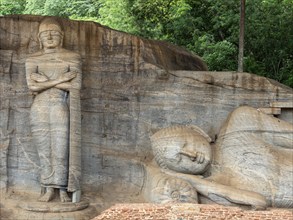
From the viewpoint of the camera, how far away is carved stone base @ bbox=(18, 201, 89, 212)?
22.7 feet

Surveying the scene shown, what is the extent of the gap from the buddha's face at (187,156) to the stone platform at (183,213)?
75cm

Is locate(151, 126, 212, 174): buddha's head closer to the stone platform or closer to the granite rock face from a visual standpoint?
the granite rock face

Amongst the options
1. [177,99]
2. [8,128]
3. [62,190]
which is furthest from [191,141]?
[8,128]

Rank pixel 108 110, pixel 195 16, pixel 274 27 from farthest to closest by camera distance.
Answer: pixel 195 16
pixel 274 27
pixel 108 110

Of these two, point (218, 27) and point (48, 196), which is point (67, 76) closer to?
point (48, 196)

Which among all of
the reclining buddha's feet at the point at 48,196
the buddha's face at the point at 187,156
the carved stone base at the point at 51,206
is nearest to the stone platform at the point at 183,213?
the carved stone base at the point at 51,206

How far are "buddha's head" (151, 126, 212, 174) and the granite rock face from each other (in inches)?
20.3

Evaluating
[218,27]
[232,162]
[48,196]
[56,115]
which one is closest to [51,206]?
[48,196]

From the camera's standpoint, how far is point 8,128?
7.69m

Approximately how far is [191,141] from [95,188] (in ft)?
5.63

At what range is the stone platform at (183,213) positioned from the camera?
21.9 feet

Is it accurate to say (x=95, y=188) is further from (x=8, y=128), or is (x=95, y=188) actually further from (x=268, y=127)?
(x=268, y=127)

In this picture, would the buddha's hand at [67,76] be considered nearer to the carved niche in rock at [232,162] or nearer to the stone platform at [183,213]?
the carved niche in rock at [232,162]

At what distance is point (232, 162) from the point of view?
750 cm
